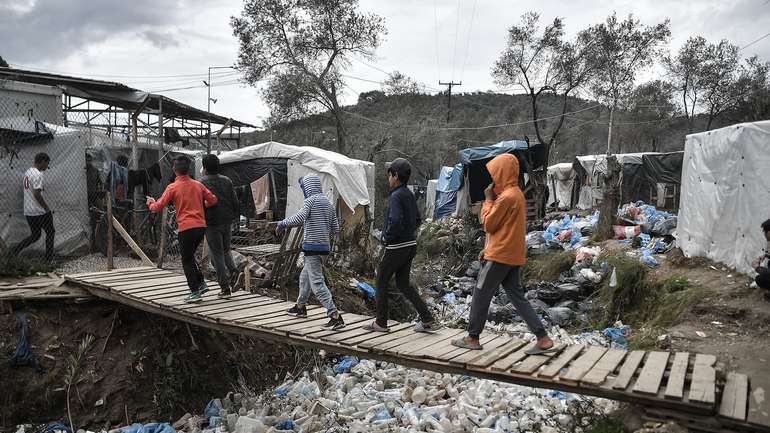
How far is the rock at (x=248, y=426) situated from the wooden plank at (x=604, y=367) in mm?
3481

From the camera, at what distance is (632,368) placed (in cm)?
359

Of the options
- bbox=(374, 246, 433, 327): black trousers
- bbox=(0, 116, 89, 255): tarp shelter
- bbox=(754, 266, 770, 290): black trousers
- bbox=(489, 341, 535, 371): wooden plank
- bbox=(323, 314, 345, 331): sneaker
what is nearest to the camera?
bbox=(489, 341, 535, 371): wooden plank

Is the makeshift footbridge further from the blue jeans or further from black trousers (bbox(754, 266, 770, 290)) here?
black trousers (bbox(754, 266, 770, 290))

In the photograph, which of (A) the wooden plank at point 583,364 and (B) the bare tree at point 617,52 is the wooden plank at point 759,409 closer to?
(A) the wooden plank at point 583,364

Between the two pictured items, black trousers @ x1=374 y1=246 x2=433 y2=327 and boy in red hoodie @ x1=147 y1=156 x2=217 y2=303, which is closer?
black trousers @ x1=374 y1=246 x2=433 y2=327

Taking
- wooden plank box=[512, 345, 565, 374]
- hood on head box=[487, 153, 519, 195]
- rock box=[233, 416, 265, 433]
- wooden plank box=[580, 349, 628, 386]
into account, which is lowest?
rock box=[233, 416, 265, 433]

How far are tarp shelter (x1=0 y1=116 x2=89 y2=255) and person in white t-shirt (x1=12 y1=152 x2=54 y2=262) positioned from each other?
0.38 m

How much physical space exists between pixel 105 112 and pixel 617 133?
28.2 meters

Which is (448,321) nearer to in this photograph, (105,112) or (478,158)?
(478,158)

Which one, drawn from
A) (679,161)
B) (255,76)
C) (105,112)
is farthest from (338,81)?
(679,161)

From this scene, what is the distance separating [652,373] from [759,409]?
0.60 metres

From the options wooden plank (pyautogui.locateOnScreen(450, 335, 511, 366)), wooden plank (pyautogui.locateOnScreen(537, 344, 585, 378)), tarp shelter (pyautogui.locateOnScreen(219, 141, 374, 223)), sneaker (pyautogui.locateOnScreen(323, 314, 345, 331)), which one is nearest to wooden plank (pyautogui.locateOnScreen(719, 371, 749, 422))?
wooden plank (pyautogui.locateOnScreen(537, 344, 585, 378))

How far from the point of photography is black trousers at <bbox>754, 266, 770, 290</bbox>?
Answer: 5.86m

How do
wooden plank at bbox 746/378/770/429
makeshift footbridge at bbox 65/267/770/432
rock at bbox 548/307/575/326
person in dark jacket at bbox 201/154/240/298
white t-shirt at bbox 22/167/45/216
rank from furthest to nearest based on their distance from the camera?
1. rock at bbox 548/307/575/326
2. white t-shirt at bbox 22/167/45/216
3. person in dark jacket at bbox 201/154/240/298
4. makeshift footbridge at bbox 65/267/770/432
5. wooden plank at bbox 746/378/770/429
